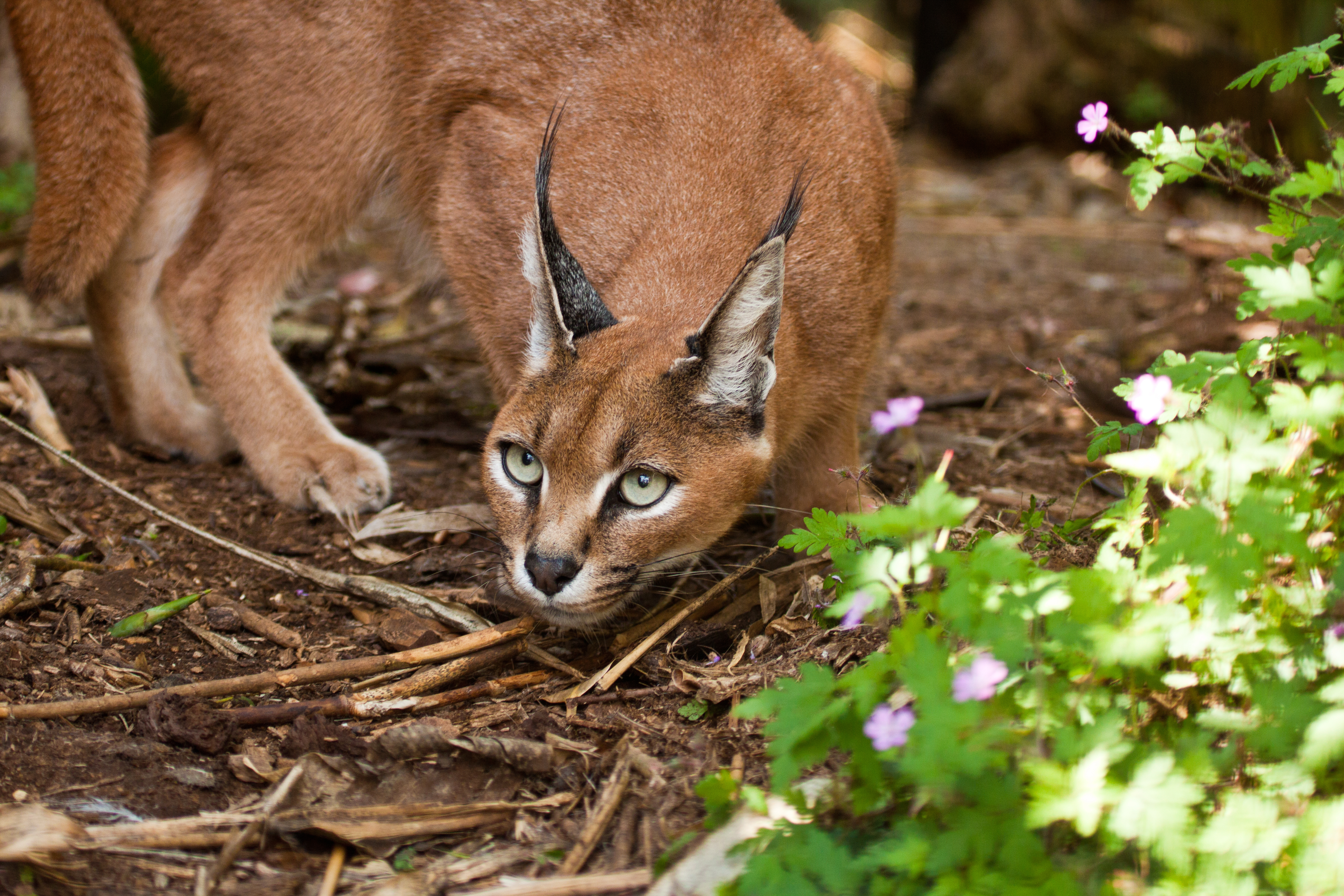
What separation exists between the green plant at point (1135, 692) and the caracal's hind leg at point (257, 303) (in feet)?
8.68

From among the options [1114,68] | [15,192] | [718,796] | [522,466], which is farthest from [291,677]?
[1114,68]

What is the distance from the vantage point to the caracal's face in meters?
2.94

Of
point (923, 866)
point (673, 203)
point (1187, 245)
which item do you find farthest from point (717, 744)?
point (1187, 245)

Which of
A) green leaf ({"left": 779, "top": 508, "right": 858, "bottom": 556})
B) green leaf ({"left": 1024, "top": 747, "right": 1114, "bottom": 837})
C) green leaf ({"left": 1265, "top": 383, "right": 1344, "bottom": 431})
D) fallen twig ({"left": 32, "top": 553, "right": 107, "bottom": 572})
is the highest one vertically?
green leaf ({"left": 1265, "top": 383, "right": 1344, "bottom": 431})

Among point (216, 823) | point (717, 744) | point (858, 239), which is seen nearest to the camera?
point (216, 823)

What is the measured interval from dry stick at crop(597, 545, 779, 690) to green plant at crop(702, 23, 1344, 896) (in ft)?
2.75

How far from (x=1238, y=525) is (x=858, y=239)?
208 cm

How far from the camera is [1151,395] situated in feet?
7.34

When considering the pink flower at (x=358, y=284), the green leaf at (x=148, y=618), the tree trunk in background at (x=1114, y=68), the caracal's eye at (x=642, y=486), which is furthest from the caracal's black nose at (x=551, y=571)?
the tree trunk in background at (x=1114, y=68)

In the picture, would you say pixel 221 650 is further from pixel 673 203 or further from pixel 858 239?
pixel 858 239

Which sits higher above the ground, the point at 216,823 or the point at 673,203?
the point at 673,203

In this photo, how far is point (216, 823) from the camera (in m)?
2.38

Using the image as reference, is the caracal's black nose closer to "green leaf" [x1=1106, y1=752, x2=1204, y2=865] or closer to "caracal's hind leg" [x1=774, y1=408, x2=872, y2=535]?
"caracal's hind leg" [x1=774, y1=408, x2=872, y2=535]

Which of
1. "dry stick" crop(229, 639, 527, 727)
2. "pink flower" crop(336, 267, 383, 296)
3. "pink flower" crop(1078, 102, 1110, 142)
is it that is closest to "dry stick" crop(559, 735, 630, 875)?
"dry stick" crop(229, 639, 527, 727)
